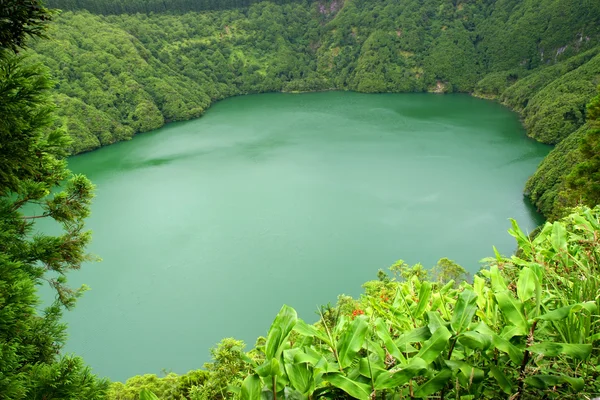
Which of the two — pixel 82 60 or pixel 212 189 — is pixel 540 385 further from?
pixel 82 60

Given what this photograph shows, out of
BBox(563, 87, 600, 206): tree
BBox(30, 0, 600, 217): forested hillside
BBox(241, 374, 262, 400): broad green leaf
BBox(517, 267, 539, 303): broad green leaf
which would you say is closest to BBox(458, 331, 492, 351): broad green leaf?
BBox(517, 267, 539, 303): broad green leaf

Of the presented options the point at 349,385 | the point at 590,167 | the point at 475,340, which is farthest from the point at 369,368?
the point at 590,167

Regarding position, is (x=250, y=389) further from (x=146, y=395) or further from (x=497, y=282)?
(x=497, y=282)

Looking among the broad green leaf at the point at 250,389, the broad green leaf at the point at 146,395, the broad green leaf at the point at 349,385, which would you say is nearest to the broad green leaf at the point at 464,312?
the broad green leaf at the point at 349,385

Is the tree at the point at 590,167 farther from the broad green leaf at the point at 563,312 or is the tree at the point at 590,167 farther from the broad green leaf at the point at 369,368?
the broad green leaf at the point at 369,368

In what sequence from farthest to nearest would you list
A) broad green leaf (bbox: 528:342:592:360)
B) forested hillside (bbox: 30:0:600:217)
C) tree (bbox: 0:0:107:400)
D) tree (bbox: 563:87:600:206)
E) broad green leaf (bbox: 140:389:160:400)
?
1. forested hillside (bbox: 30:0:600:217)
2. tree (bbox: 563:87:600:206)
3. tree (bbox: 0:0:107:400)
4. broad green leaf (bbox: 140:389:160:400)
5. broad green leaf (bbox: 528:342:592:360)

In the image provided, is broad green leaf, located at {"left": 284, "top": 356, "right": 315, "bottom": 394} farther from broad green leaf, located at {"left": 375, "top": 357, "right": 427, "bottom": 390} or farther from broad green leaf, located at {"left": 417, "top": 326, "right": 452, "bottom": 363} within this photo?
broad green leaf, located at {"left": 417, "top": 326, "right": 452, "bottom": 363}

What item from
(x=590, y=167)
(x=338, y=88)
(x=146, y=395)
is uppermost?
(x=146, y=395)
